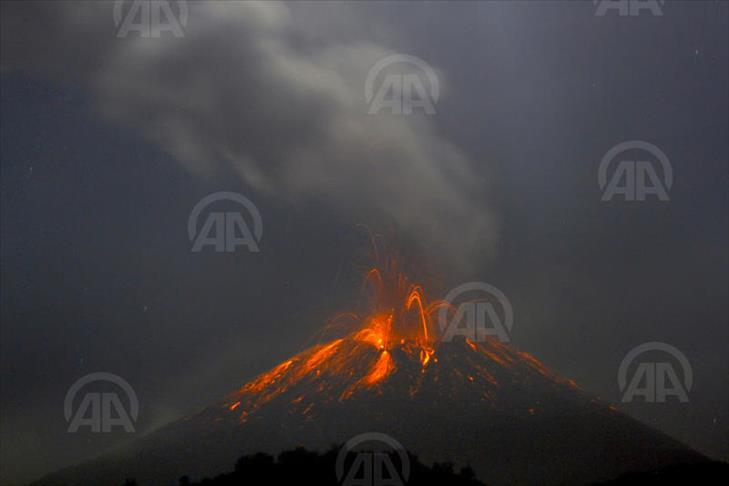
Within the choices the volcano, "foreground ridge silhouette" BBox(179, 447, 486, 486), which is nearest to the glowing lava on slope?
the volcano

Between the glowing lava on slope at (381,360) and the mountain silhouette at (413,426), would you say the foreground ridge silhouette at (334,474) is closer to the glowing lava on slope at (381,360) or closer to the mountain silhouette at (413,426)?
the mountain silhouette at (413,426)

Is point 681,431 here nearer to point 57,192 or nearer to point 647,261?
point 647,261

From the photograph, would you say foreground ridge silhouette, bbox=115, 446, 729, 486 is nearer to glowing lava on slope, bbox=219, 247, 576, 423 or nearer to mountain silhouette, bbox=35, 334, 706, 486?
mountain silhouette, bbox=35, 334, 706, 486

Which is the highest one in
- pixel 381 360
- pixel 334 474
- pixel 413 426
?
pixel 381 360

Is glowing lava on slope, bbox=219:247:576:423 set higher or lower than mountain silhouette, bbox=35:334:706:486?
higher

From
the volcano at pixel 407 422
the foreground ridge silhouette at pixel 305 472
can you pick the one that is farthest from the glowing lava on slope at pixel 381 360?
the foreground ridge silhouette at pixel 305 472

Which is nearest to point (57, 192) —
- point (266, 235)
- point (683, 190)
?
point (266, 235)

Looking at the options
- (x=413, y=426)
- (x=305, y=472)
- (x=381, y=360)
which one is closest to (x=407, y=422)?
(x=413, y=426)

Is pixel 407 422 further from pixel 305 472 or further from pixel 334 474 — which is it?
pixel 305 472

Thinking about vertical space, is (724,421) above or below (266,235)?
below
